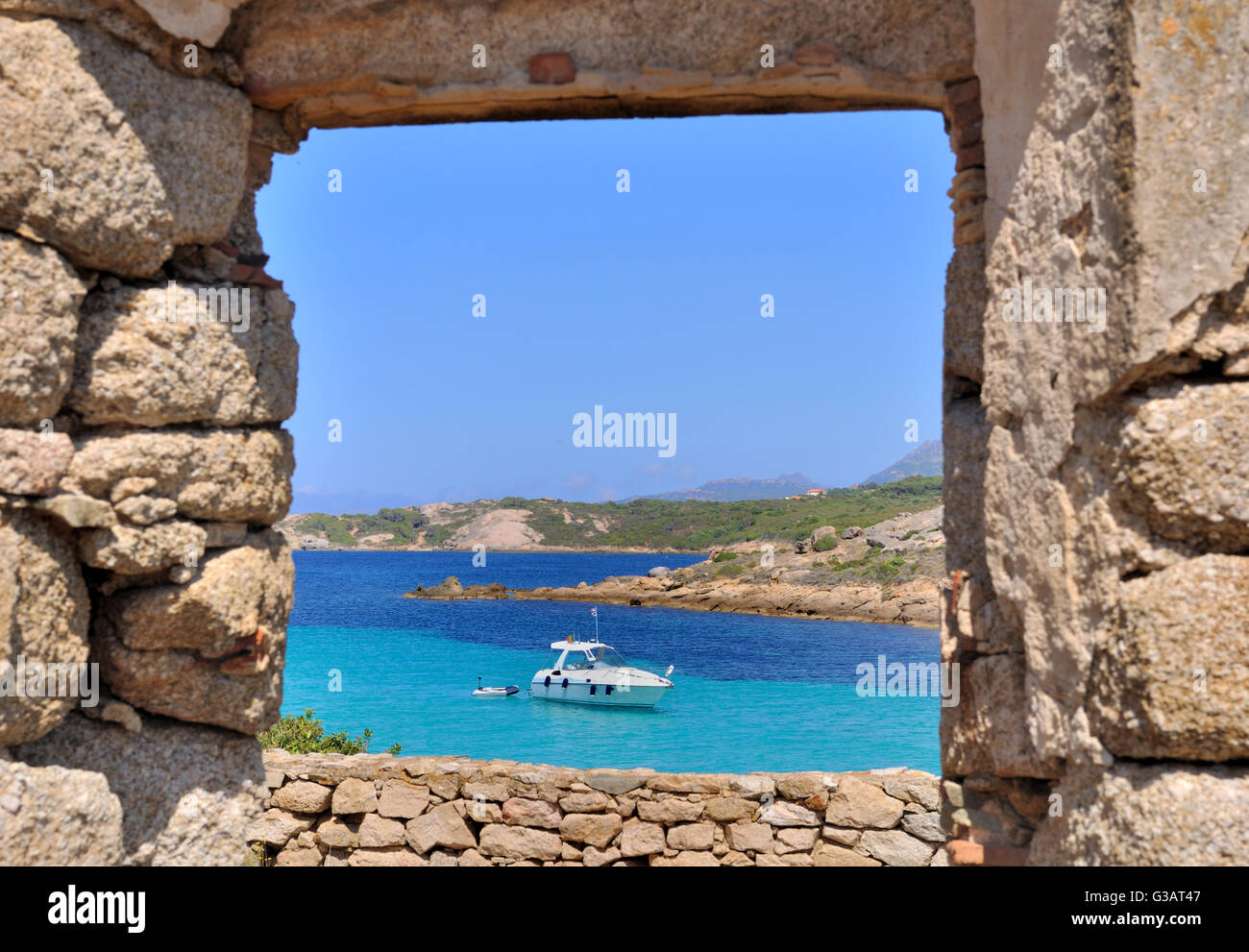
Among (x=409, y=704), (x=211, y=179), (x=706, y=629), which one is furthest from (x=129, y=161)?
(x=706, y=629)

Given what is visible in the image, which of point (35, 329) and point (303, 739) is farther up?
point (35, 329)

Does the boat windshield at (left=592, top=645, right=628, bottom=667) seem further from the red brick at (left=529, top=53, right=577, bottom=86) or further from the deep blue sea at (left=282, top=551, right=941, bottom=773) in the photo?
the red brick at (left=529, top=53, right=577, bottom=86)

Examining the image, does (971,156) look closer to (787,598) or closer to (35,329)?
(35,329)

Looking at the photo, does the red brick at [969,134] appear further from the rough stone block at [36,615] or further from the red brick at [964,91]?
the rough stone block at [36,615]

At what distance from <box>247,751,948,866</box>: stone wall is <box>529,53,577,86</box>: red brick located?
3.80 m

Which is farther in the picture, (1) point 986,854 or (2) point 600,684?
(2) point 600,684

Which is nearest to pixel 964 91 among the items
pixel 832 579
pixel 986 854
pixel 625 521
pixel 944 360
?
pixel 944 360

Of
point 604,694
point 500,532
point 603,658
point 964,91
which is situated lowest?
point 604,694

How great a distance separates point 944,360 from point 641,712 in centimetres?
2332

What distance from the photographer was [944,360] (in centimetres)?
303

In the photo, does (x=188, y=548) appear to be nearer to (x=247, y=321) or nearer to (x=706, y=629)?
(x=247, y=321)

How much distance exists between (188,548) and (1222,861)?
8.84ft

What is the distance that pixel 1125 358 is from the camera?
2102mm

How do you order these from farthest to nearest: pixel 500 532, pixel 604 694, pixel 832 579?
pixel 500 532 < pixel 832 579 < pixel 604 694
